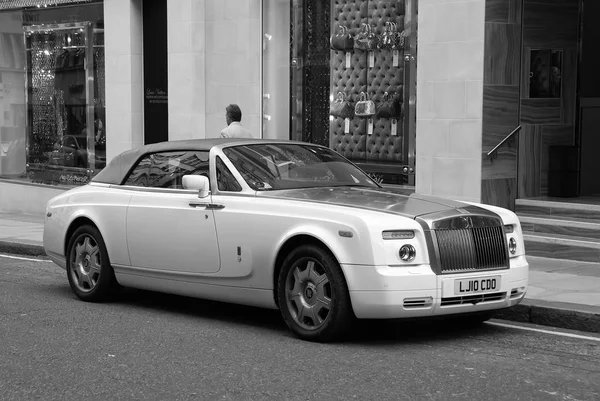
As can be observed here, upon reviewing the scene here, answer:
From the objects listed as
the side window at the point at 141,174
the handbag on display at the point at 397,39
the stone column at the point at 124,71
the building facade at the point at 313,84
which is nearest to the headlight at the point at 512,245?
the side window at the point at 141,174

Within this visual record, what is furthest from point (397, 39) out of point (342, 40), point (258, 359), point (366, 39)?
point (258, 359)

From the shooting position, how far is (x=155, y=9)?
1853 cm

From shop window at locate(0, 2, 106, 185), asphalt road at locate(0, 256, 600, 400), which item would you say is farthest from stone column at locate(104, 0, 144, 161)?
asphalt road at locate(0, 256, 600, 400)

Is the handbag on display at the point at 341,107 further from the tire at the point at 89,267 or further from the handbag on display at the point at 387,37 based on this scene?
the tire at the point at 89,267

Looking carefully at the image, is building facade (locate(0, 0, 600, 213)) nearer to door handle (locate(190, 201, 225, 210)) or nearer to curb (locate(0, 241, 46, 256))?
curb (locate(0, 241, 46, 256))

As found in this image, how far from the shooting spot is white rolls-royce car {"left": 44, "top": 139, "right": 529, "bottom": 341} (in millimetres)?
7672

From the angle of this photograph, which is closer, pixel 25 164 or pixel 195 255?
pixel 195 255

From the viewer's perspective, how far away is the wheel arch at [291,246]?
7.89 m

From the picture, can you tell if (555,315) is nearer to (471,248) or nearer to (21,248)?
(471,248)

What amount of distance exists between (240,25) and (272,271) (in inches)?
367

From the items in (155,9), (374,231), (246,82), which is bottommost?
(374,231)

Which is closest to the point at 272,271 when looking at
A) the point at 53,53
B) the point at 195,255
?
the point at 195,255

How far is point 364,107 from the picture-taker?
50.1 feet

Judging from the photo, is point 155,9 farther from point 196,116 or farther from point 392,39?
point 392,39
